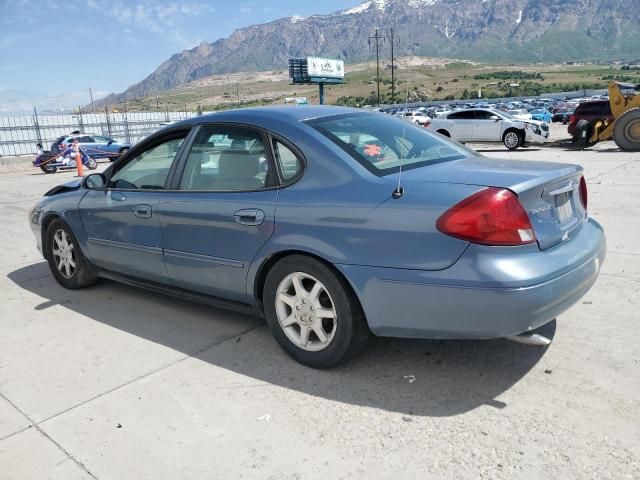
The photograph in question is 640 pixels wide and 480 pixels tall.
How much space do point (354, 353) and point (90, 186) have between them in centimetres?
284

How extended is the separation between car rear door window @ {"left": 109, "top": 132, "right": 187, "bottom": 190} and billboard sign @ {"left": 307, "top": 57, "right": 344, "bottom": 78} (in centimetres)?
5491

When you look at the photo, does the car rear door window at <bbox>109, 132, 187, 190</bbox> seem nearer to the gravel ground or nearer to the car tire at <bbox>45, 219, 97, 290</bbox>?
the car tire at <bbox>45, 219, 97, 290</bbox>

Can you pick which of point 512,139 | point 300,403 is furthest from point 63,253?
point 512,139

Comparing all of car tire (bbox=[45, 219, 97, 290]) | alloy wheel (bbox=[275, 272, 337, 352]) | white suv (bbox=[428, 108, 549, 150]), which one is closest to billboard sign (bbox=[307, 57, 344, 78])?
white suv (bbox=[428, 108, 549, 150])

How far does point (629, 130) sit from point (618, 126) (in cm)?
33

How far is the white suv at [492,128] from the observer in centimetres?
1970

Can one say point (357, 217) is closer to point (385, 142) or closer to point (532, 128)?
point (385, 142)

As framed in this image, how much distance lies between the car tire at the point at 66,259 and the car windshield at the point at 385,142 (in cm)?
266

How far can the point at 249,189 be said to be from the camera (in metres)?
3.67

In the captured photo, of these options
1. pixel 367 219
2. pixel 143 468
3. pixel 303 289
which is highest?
pixel 367 219

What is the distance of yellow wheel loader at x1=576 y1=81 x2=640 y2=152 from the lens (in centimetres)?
1711

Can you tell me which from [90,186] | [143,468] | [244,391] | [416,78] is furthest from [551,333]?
[416,78]

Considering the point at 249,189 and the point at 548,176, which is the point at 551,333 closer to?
the point at 548,176

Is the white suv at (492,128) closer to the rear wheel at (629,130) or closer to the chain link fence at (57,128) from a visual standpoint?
the rear wheel at (629,130)
